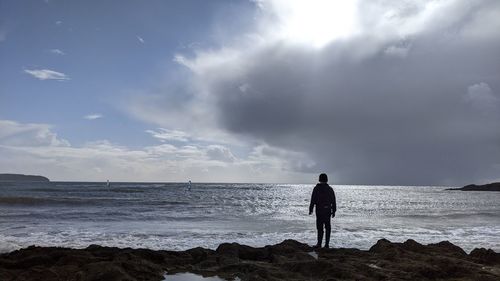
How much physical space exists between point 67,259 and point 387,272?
687cm

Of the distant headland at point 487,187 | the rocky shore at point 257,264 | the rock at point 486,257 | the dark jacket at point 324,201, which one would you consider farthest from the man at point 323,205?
the distant headland at point 487,187

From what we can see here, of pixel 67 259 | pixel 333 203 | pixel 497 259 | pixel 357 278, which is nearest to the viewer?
pixel 357 278

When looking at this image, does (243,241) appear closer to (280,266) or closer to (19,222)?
(280,266)

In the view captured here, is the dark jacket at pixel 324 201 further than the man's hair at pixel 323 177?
No

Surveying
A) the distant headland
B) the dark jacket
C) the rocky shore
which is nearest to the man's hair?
the dark jacket

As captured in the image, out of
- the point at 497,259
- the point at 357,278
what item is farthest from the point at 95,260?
the point at 497,259

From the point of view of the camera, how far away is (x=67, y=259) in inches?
367

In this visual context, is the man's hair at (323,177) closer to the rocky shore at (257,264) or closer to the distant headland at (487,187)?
the rocky shore at (257,264)

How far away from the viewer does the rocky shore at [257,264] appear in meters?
8.10

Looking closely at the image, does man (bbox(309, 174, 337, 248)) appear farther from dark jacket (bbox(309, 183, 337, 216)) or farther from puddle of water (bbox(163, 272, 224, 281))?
puddle of water (bbox(163, 272, 224, 281))

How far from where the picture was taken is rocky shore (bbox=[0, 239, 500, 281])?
8.10 metres

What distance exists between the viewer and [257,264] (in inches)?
364

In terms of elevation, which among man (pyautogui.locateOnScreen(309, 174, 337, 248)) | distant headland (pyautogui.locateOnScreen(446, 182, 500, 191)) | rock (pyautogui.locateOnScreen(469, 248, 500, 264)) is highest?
distant headland (pyautogui.locateOnScreen(446, 182, 500, 191))

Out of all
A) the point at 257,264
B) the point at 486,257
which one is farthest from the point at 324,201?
the point at 486,257
